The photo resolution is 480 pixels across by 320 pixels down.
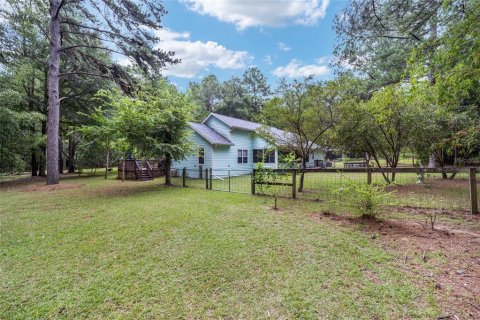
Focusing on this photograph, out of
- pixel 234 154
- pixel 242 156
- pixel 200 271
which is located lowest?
pixel 200 271

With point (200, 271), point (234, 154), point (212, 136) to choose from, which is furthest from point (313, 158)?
point (200, 271)

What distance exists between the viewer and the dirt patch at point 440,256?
228 cm

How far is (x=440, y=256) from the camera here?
10.4 feet

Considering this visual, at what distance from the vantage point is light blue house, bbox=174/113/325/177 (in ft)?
50.6

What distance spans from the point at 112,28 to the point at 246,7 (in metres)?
7.89

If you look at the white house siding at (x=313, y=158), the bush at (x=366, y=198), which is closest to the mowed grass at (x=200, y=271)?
the bush at (x=366, y=198)

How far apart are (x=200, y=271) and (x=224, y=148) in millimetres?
13639

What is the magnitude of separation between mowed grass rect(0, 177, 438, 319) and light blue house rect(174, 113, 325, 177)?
924 centimetres

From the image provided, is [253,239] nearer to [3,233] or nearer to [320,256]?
[320,256]

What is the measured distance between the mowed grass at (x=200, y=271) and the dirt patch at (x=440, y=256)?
0.60 ft

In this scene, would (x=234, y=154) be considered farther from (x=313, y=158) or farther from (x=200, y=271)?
(x=200, y=271)

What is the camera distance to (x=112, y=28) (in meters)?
11.7

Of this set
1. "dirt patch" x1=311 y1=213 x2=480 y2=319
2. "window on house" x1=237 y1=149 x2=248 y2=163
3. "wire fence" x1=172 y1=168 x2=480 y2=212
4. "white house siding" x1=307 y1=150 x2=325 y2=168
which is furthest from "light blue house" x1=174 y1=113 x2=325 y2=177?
"dirt patch" x1=311 y1=213 x2=480 y2=319

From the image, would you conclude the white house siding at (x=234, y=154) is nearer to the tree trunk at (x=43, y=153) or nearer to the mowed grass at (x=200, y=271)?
the mowed grass at (x=200, y=271)
